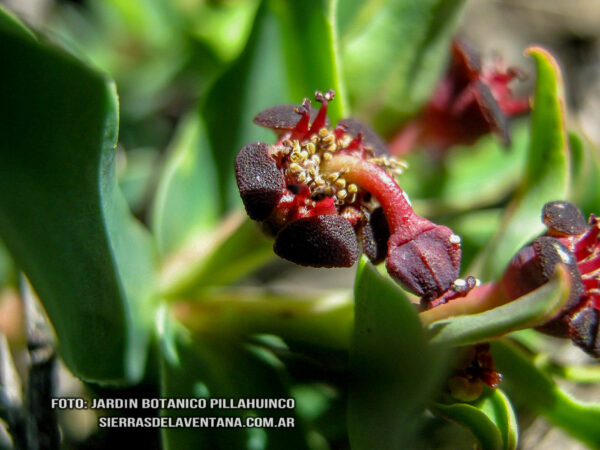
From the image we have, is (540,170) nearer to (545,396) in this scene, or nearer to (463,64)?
(463,64)

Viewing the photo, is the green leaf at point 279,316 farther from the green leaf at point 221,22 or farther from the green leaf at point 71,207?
the green leaf at point 221,22

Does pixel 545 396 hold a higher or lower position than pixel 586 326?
lower

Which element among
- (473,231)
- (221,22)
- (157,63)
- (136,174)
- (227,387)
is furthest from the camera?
(157,63)

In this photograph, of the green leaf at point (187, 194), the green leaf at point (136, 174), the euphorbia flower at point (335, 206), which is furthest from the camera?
the green leaf at point (136, 174)

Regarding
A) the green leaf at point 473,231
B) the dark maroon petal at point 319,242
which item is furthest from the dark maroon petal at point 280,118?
the green leaf at point 473,231

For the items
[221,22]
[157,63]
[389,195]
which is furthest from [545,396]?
[157,63]

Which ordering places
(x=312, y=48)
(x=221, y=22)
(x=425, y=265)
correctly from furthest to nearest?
(x=221, y=22) → (x=312, y=48) → (x=425, y=265)
